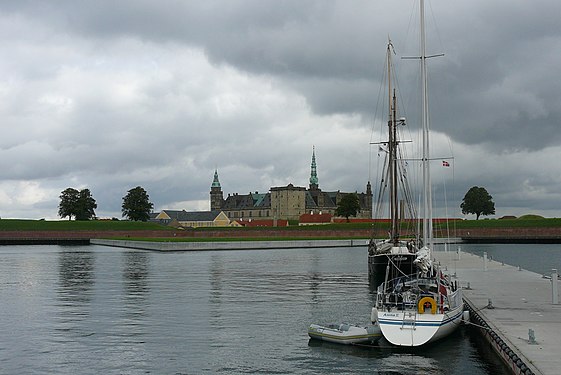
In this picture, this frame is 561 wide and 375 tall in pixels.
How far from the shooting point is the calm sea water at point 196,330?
23.6 metres

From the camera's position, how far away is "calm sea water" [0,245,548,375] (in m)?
23.6

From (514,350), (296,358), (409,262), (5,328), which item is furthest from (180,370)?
(409,262)

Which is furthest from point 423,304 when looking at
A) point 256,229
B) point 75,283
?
point 256,229

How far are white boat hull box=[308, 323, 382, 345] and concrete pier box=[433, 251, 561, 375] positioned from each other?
4488 millimetres

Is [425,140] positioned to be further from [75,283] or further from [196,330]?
[75,283]

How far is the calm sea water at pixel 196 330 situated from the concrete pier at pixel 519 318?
99 cm

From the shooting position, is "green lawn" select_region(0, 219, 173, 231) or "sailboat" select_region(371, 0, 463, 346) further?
"green lawn" select_region(0, 219, 173, 231)

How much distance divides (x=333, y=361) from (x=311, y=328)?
3.87 m

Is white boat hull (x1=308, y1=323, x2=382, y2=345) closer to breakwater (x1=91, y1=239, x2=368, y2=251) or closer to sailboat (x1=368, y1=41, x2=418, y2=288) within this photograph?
sailboat (x1=368, y1=41, x2=418, y2=288)

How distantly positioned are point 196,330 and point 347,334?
25.5 feet

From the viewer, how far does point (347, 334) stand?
87.9 ft

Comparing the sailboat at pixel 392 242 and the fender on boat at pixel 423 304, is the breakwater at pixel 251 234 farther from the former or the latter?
the fender on boat at pixel 423 304

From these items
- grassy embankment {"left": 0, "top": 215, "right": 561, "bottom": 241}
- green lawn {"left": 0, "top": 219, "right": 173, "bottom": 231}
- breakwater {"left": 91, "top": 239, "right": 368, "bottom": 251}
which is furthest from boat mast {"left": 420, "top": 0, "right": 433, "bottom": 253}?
green lawn {"left": 0, "top": 219, "right": 173, "bottom": 231}

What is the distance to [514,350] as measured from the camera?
21109mm
